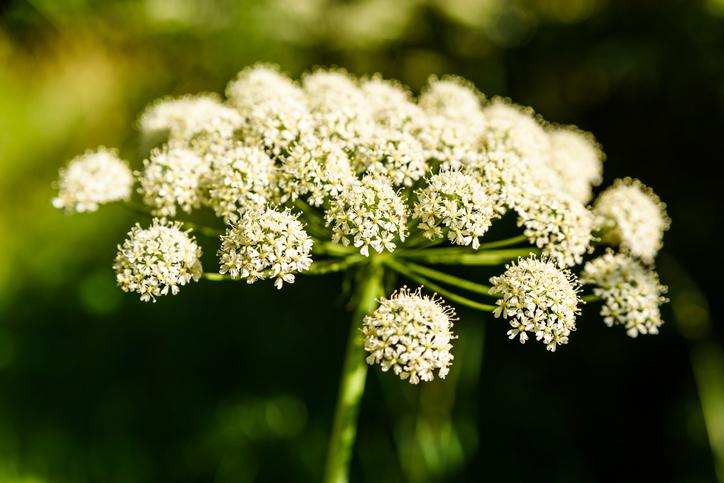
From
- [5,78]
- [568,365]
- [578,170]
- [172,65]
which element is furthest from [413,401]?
[5,78]

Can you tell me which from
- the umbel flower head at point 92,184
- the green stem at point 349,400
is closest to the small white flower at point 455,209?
the green stem at point 349,400

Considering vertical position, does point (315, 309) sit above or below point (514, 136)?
below

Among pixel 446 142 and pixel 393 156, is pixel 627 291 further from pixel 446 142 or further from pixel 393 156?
pixel 393 156

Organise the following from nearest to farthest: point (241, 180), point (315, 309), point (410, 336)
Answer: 1. point (410, 336)
2. point (241, 180)
3. point (315, 309)

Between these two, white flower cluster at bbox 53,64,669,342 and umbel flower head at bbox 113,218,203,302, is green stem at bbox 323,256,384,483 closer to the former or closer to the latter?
white flower cluster at bbox 53,64,669,342

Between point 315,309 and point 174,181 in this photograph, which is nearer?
point 174,181

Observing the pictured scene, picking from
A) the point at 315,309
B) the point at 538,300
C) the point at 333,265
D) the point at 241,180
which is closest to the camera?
the point at 538,300

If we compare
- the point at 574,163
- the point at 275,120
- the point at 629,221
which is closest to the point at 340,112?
the point at 275,120
